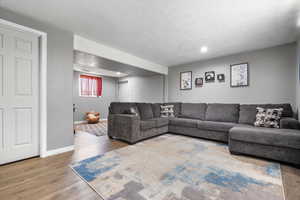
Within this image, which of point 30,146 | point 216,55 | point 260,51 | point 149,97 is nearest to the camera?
point 30,146

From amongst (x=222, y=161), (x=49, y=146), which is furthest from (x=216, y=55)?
(x=49, y=146)

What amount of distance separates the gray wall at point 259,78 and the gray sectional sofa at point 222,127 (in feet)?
1.30

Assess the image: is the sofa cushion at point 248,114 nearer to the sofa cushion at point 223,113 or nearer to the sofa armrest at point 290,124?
the sofa cushion at point 223,113

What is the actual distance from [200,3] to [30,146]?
11.8ft

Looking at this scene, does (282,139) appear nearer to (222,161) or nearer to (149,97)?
(222,161)

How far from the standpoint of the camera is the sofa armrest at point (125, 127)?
309 centimetres

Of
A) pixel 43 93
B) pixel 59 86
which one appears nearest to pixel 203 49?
pixel 59 86

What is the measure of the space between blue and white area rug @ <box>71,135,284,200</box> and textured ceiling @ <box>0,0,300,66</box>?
7.92ft

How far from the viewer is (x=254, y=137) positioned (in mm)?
2361

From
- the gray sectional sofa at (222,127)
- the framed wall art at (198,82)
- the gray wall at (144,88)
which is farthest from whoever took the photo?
the gray wall at (144,88)

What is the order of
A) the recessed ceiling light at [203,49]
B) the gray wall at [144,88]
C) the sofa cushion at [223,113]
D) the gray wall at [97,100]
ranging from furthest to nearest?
the gray wall at [97,100] → the gray wall at [144,88] → the sofa cushion at [223,113] → the recessed ceiling light at [203,49]

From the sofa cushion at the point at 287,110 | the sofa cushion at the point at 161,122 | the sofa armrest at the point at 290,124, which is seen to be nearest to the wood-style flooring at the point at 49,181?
the sofa armrest at the point at 290,124

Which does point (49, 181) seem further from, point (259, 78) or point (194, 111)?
point (259, 78)

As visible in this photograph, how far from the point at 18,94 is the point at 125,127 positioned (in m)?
2.05
